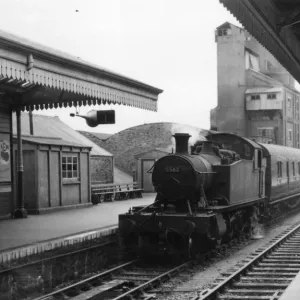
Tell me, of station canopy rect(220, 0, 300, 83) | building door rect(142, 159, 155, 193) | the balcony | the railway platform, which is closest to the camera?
station canopy rect(220, 0, 300, 83)

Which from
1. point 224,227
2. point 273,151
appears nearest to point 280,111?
point 273,151

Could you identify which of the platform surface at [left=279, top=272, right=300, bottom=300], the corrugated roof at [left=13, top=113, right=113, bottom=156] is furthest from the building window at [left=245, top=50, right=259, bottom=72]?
the platform surface at [left=279, top=272, right=300, bottom=300]

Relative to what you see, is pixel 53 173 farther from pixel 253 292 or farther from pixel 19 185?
pixel 253 292

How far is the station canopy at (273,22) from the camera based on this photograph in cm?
505

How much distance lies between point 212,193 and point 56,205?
5.56 metres

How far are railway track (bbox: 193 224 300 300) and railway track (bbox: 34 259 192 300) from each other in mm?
985

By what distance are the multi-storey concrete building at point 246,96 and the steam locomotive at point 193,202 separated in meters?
32.1

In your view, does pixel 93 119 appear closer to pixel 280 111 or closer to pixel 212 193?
pixel 212 193

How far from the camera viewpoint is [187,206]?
10.5 meters

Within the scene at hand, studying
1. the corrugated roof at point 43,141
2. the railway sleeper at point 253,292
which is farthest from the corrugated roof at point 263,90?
the railway sleeper at point 253,292

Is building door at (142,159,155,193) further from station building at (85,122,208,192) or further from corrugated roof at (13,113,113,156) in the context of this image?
station building at (85,122,208,192)

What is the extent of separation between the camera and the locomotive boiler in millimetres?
9875

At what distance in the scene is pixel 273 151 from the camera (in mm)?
15930

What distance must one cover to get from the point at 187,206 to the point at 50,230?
2.82 metres
